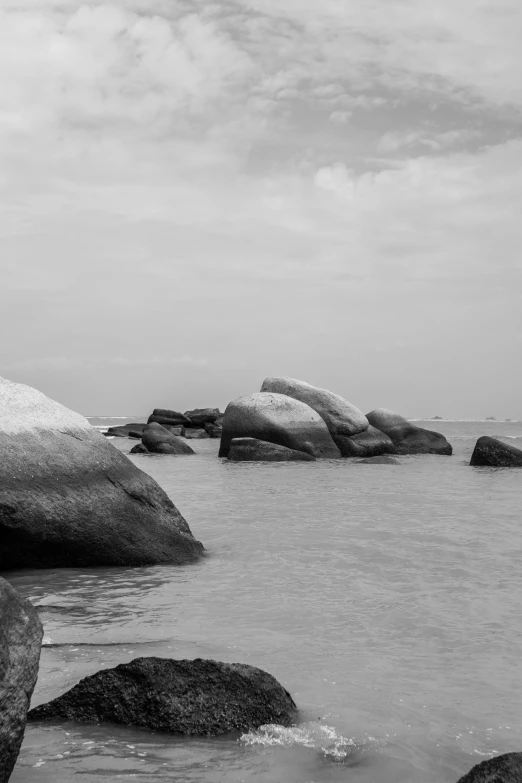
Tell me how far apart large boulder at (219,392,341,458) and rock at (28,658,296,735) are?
1806 centimetres

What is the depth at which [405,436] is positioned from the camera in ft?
85.1

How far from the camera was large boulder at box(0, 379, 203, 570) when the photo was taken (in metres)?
7.00

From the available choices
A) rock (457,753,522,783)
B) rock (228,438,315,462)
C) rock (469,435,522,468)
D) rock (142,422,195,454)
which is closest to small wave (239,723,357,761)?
rock (457,753,522,783)

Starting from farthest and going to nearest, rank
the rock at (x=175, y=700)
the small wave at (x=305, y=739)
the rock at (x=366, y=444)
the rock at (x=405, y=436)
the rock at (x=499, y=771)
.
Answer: the rock at (x=405, y=436)
the rock at (x=366, y=444)
the rock at (x=175, y=700)
the small wave at (x=305, y=739)
the rock at (x=499, y=771)

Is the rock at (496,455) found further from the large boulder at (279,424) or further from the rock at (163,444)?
the rock at (163,444)

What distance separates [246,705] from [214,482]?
11.7 metres

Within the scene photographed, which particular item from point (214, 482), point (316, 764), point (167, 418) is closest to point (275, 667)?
point (316, 764)

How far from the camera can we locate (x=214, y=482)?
49.8 ft

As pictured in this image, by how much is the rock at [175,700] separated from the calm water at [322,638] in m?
0.08

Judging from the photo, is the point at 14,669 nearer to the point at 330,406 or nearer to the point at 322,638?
the point at 322,638

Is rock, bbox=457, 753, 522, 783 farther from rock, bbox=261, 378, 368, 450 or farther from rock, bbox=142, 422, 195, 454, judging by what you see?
rock, bbox=142, 422, 195, 454

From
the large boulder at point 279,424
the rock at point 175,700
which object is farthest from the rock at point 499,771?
the large boulder at point 279,424

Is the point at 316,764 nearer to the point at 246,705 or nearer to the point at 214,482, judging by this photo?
the point at 246,705

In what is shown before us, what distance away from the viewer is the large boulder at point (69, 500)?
700cm
